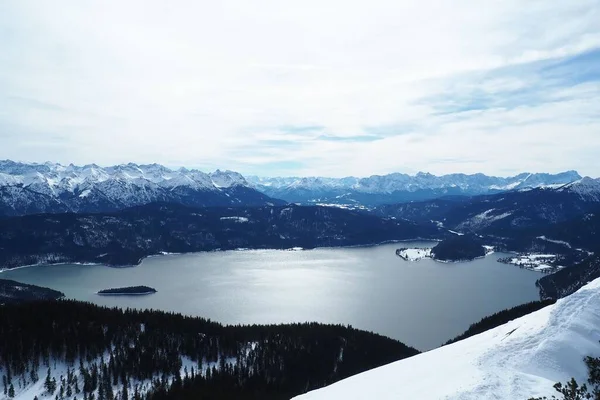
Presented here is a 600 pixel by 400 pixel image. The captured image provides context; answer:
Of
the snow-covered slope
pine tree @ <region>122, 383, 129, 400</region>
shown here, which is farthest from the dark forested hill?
the snow-covered slope

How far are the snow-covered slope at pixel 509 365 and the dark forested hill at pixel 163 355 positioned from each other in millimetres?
57529

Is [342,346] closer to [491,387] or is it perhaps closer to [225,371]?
[225,371]

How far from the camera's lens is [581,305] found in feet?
190

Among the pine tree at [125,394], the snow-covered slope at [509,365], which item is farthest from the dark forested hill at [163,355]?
the snow-covered slope at [509,365]

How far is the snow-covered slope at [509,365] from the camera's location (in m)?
45.1

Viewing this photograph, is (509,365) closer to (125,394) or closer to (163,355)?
(125,394)

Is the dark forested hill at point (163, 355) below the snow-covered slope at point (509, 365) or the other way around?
below

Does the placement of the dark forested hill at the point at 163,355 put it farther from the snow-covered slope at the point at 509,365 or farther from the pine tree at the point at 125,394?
the snow-covered slope at the point at 509,365

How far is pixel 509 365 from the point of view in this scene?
4981 cm

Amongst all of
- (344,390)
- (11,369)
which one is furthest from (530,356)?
(11,369)

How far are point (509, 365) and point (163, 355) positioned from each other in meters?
98.3

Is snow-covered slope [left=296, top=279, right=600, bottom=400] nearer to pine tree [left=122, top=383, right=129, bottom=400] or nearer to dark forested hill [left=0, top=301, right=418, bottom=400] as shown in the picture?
dark forested hill [left=0, top=301, right=418, bottom=400]

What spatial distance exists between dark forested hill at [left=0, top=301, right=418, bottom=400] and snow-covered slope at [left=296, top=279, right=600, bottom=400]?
57.5 metres

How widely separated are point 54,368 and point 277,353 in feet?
201
